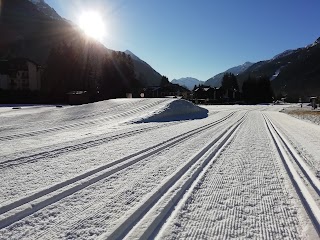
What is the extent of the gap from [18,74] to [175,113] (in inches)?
2567

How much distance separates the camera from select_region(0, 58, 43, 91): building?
77.7 metres

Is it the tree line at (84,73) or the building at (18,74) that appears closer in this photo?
the tree line at (84,73)

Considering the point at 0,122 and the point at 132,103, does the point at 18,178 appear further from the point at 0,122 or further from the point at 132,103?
the point at 132,103

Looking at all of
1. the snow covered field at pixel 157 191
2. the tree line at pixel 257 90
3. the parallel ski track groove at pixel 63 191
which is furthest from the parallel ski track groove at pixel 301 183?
the tree line at pixel 257 90

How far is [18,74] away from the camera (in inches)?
3127

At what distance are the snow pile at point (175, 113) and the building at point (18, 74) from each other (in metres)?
58.6

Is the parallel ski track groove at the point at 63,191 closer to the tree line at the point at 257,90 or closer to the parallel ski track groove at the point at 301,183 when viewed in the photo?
the parallel ski track groove at the point at 301,183

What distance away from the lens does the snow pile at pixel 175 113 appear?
22.0 m

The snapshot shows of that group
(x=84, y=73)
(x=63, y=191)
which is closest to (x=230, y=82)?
(x=84, y=73)

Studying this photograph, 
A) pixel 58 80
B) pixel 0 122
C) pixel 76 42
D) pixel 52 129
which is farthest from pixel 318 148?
pixel 76 42

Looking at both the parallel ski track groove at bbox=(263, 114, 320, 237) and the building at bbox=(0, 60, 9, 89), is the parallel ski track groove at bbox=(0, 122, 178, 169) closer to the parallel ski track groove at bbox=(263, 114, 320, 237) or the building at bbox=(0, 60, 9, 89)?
the parallel ski track groove at bbox=(263, 114, 320, 237)

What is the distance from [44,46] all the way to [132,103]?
147 m

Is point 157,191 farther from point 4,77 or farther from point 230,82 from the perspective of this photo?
point 230,82

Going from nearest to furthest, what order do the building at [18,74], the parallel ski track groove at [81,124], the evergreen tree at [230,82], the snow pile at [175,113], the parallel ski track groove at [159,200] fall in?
the parallel ski track groove at [159,200] < the parallel ski track groove at [81,124] < the snow pile at [175,113] < the building at [18,74] < the evergreen tree at [230,82]
